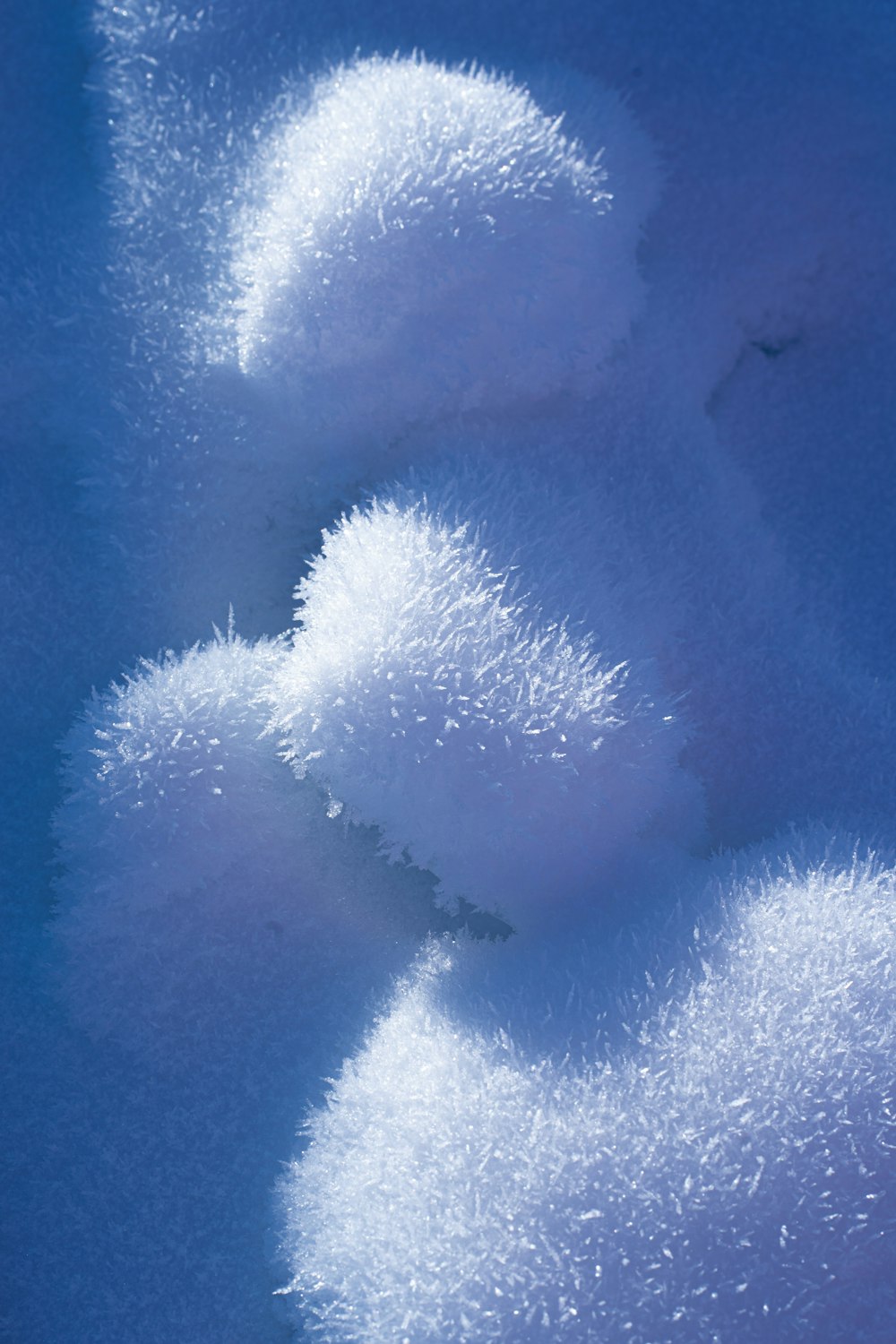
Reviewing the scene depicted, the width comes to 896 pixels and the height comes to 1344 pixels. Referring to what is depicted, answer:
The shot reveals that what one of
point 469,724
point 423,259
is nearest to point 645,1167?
point 469,724

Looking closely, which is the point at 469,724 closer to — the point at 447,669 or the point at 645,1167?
the point at 447,669

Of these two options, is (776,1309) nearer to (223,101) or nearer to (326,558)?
(326,558)

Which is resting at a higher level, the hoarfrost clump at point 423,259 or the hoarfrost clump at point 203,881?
the hoarfrost clump at point 423,259

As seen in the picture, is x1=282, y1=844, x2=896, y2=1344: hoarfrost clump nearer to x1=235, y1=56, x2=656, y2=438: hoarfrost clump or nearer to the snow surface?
the snow surface

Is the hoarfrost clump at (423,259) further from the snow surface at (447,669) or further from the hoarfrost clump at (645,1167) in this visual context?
the hoarfrost clump at (645,1167)

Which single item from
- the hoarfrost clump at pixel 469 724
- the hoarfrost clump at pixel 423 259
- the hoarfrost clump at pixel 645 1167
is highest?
the hoarfrost clump at pixel 423 259

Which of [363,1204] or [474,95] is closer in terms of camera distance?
[363,1204]

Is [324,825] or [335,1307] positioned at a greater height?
[324,825]

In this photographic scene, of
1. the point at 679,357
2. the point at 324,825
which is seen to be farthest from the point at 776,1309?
the point at 679,357

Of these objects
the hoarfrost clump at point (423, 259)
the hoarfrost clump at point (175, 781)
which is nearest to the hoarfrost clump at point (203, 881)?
the hoarfrost clump at point (175, 781)
